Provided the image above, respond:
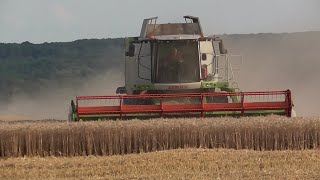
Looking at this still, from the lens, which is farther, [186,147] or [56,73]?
[56,73]

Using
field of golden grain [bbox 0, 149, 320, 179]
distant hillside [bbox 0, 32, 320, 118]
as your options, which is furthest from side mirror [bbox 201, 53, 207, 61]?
distant hillside [bbox 0, 32, 320, 118]

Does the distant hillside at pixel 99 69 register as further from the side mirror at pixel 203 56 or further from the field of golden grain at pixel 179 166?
the field of golden grain at pixel 179 166

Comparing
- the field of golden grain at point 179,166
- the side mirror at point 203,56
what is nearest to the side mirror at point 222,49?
the side mirror at point 203,56

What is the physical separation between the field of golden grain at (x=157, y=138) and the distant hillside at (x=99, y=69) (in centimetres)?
978

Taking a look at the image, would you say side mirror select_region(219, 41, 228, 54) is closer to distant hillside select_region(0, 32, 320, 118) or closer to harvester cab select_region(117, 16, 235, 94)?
harvester cab select_region(117, 16, 235, 94)

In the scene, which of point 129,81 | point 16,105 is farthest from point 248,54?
point 129,81

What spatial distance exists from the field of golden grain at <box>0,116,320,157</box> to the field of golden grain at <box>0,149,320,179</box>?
762mm

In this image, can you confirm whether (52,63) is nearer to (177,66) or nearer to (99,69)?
(99,69)

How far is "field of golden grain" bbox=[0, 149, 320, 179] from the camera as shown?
10.5 m

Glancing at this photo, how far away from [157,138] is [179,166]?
2.39m

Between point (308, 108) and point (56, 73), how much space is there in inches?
1512

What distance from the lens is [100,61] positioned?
2483 inches

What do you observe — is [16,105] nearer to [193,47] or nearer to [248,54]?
[248,54]

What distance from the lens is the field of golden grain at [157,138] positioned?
13.6 m
